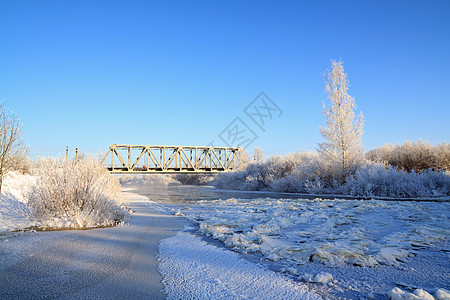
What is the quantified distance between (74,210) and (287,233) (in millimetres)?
4089

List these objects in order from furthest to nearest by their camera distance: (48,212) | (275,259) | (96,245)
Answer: (48,212), (96,245), (275,259)

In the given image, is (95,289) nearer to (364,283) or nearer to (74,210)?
(364,283)

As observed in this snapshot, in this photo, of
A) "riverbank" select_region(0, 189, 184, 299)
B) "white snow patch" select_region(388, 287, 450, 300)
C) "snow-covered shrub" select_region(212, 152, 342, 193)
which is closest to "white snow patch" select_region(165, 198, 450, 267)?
"white snow patch" select_region(388, 287, 450, 300)

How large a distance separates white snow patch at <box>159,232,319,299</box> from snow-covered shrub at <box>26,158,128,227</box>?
2.58m

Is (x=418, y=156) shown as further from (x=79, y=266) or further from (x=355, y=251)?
(x=79, y=266)

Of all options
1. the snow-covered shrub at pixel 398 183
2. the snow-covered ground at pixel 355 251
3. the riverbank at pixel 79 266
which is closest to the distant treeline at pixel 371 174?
the snow-covered shrub at pixel 398 183

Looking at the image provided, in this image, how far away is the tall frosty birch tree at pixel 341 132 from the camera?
18.1m

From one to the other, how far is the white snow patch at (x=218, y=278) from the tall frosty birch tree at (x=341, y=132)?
55.3ft

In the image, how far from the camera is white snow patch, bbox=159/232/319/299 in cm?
214

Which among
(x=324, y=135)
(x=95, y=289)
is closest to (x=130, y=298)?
(x=95, y=289)

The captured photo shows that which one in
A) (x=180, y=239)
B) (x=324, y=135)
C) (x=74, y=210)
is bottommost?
(x=180, y=239)

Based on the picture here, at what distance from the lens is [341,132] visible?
1823cm

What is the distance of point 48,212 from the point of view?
512 centimetres

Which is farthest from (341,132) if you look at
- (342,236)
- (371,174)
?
(342,236)
